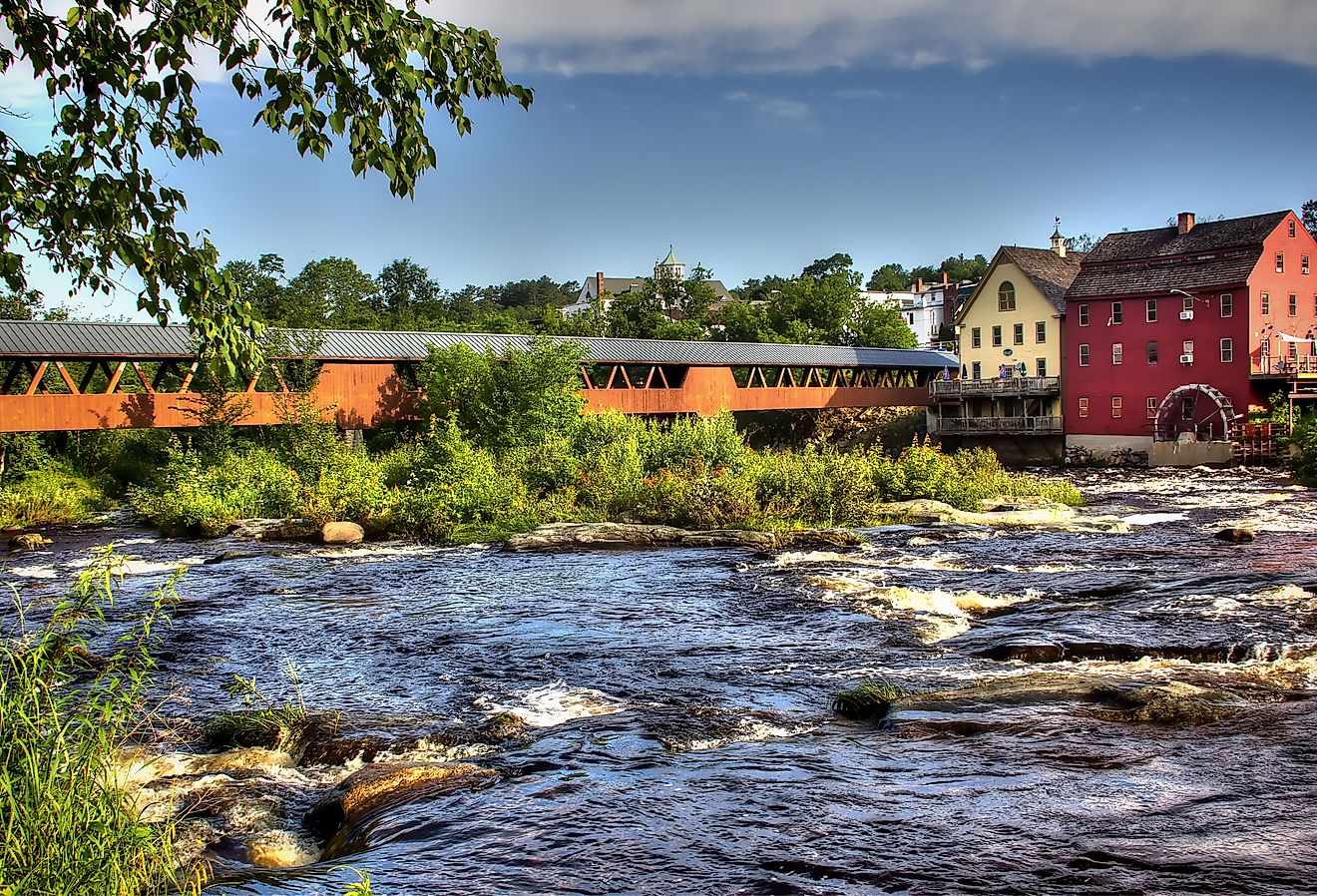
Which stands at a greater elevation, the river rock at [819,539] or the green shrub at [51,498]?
the green shrub at [51,498]

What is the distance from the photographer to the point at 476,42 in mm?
5203

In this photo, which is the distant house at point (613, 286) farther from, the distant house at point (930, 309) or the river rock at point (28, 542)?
the river rock at point (28, 542)

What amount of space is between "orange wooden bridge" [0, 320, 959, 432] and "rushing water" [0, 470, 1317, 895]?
827 centimetres

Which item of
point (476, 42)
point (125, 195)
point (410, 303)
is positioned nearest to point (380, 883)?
point (125, 195)

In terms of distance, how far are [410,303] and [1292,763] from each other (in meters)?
87.7

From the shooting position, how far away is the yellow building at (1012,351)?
159 feet

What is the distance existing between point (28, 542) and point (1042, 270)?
4505 cm

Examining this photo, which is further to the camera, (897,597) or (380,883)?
(897,597)

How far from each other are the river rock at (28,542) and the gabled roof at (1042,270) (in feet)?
140

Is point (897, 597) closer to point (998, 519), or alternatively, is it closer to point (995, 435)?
point (998, 519)

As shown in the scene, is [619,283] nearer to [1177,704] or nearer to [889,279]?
[889,279]

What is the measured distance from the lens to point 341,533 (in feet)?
71.6

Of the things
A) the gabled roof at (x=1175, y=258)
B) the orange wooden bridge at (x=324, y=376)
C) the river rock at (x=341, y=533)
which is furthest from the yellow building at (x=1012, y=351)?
the river rock at (x=341, y=533)

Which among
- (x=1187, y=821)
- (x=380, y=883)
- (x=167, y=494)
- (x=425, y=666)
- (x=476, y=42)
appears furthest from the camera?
(x=167, y=494)
